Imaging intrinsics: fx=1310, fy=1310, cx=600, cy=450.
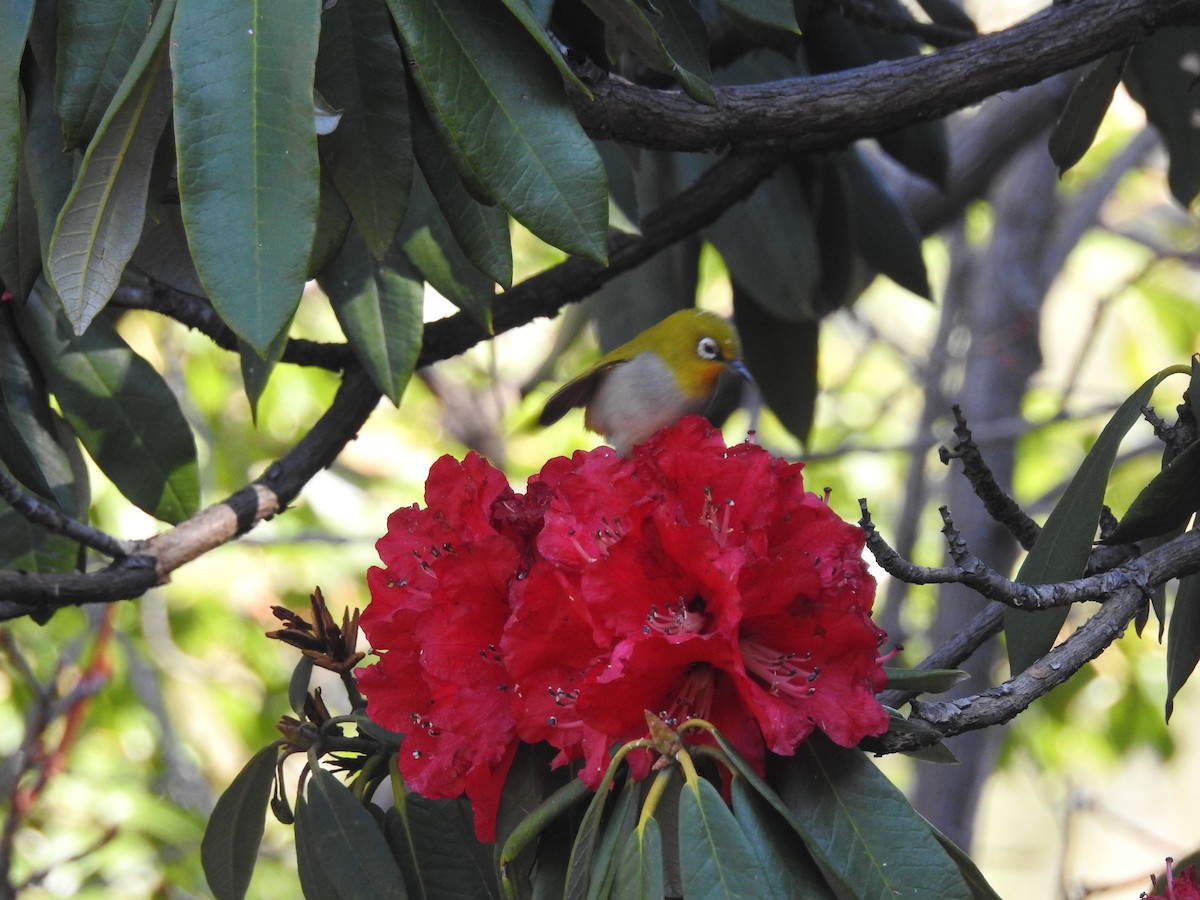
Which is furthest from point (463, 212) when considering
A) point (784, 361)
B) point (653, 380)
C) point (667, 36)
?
point (784, 361)

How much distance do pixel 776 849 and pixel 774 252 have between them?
1.54m

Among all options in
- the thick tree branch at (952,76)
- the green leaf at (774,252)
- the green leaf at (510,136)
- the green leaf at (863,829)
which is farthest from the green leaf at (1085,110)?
the green leaf at (863,829)

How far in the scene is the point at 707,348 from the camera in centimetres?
225

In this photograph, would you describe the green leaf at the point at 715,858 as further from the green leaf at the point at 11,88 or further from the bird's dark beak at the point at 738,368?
the bird's dark beak at the point at 738,368

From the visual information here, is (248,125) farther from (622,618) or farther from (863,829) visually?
(863,829)

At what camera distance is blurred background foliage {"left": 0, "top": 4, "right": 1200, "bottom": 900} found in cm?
349

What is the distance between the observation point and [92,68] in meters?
1.13

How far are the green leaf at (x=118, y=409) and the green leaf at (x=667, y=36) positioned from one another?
0.85 metres

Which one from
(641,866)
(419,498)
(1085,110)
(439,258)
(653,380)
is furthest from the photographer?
(419,498)

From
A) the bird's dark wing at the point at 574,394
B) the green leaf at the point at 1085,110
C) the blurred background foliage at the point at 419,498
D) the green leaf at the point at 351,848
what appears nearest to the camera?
the green leaf at the point at 351,848

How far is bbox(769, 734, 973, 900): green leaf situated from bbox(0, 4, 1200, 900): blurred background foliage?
1.80 m

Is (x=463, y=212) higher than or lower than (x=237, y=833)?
higher

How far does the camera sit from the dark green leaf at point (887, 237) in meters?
2.60

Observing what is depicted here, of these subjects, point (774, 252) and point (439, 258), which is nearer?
point (439, 258)
